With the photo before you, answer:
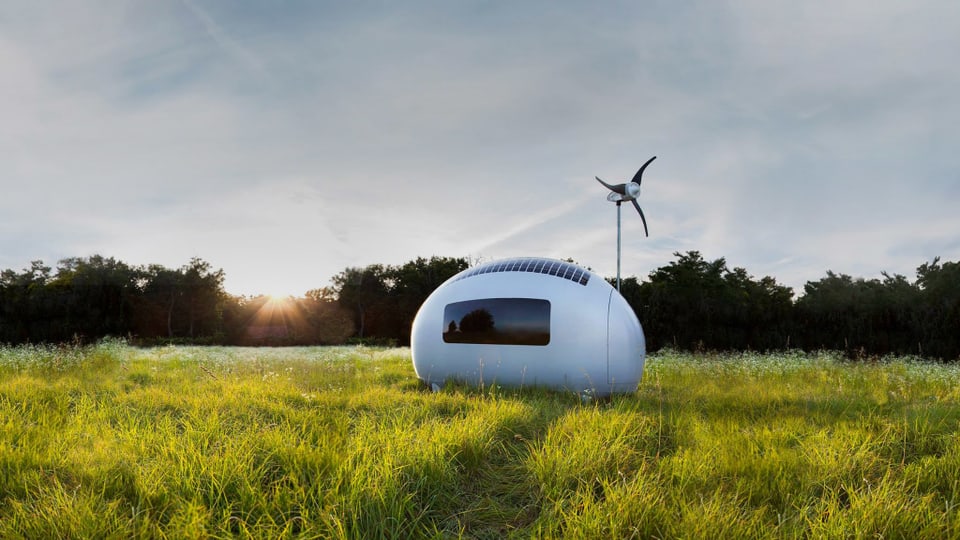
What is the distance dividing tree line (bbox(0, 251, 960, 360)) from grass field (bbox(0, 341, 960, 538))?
44.2 feet

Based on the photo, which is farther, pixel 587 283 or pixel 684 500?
pixel 587 283

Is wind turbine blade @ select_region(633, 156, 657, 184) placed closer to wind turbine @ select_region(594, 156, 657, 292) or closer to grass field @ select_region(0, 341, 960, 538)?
wind turbine @ select_region(594, 156, 657, 292)

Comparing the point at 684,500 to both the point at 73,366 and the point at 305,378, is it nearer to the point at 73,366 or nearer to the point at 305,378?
the point at 305,378

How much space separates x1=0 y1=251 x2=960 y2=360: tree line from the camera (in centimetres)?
2298

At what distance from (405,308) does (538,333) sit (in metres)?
36.3

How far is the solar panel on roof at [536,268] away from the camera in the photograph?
9.13 metres

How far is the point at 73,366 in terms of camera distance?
11820 millimetres

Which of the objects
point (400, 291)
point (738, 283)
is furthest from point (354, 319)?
point (738, 283)

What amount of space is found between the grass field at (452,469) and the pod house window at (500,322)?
1640 millimetres

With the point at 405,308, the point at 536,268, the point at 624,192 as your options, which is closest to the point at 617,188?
the point at 624,192

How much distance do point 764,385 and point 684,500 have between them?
812 cm

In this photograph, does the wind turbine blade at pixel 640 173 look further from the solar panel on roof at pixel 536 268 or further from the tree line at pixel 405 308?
the tree line at pixel 405 308

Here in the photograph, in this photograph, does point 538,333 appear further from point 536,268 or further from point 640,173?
point 640,173

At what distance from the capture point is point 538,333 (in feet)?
28.3
